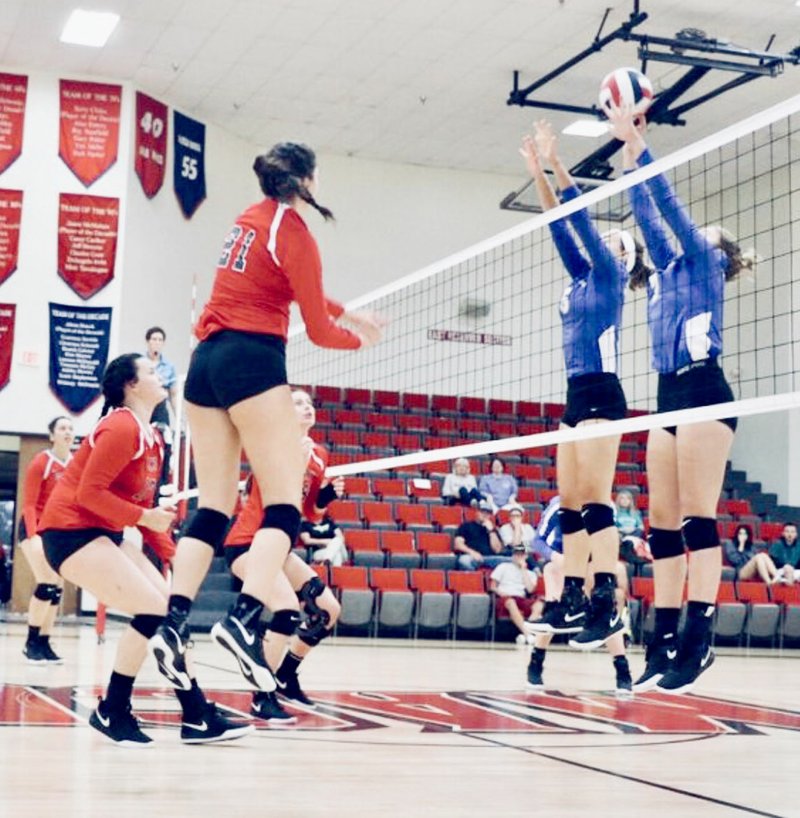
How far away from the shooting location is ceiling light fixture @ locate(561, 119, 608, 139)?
1834 cm

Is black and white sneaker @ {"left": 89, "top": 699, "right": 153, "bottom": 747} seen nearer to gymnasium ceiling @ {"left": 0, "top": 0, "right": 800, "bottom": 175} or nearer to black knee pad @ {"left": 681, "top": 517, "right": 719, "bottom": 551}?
black knee pad @ {"left": 681, "top": 517, "right": 719, "bottom": 551}

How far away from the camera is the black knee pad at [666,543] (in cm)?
508

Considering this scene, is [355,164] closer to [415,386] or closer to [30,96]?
[415,386]

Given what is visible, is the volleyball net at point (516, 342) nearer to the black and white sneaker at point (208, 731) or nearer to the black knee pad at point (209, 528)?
the black and white sneaker at point (208, 731)

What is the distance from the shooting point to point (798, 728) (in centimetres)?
619

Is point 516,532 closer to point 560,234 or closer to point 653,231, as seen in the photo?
point 560,234

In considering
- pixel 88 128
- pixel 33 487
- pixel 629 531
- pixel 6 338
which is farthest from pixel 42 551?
pixel 88 128

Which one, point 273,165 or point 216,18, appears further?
point 216,18

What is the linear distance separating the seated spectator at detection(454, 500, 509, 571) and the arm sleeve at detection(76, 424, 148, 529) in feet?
32.2

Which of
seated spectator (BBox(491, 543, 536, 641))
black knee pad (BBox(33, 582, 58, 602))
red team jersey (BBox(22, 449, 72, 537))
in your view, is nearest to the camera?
black knee pad (BBox(33, 582, 58, 602))

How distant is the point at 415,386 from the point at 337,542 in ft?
21.6

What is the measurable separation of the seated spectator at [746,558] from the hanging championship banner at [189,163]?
8.59m

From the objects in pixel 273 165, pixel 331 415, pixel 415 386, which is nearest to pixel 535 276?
pixel 415 386

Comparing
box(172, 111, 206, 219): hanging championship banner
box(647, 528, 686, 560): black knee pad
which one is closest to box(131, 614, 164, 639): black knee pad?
box(647, 528, 686, 560): black knee pad
